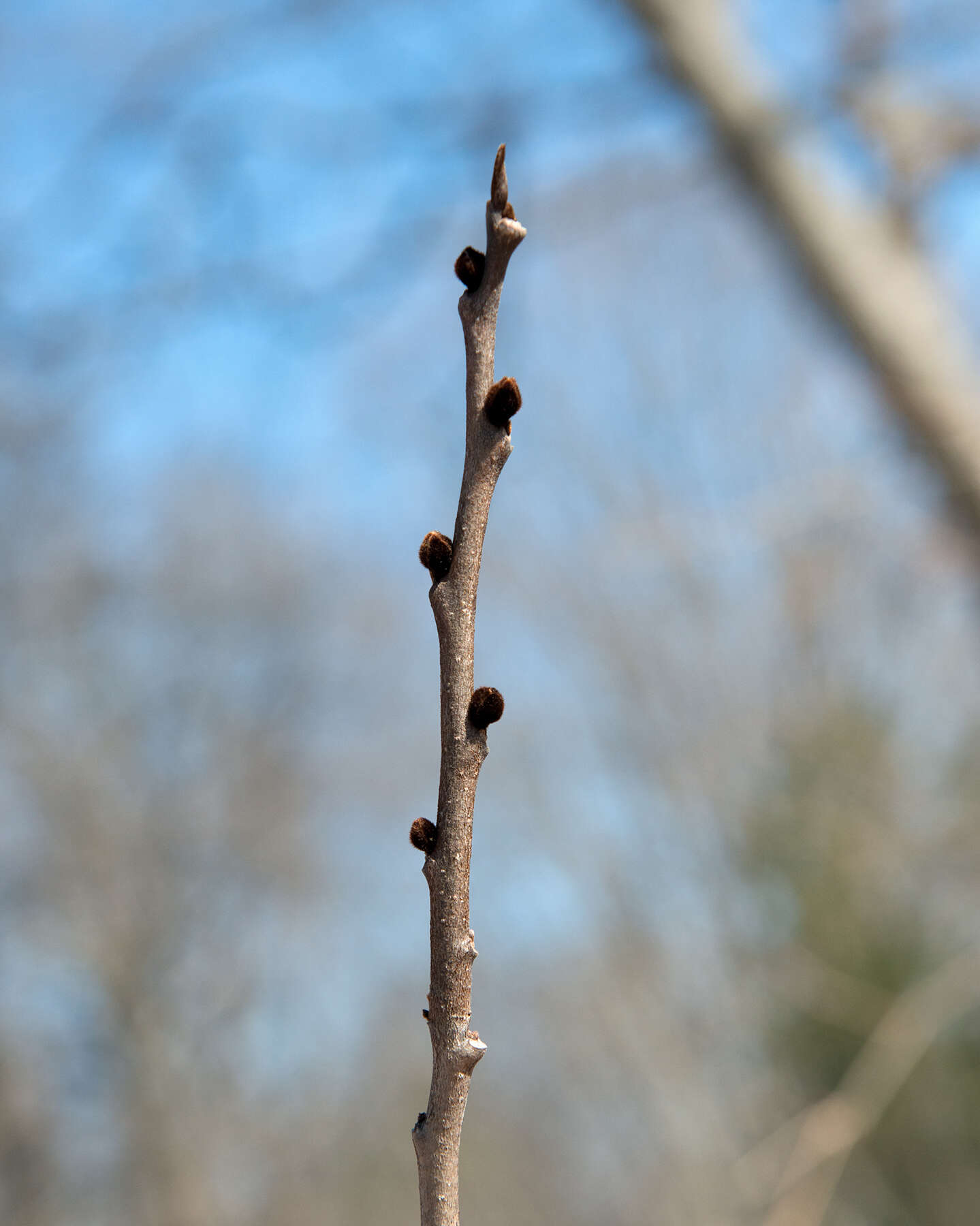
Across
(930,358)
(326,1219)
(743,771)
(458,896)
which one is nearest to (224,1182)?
(326,1219)

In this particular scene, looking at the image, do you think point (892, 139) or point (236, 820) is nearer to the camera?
point (892, 139)

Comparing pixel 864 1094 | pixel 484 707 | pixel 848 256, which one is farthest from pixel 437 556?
pixel 864 1094

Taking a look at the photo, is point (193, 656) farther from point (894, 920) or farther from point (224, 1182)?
point (894, 920)

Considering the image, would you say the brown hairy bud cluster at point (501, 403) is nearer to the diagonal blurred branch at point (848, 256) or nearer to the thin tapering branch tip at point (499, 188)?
the thin tapering branch tip at point (499, 188)

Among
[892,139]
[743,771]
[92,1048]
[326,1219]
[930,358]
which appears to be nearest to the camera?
[930,358]

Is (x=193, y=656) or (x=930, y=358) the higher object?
(x=193, y=656)

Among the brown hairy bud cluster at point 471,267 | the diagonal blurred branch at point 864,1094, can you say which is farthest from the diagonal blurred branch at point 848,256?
the brown hairy bud cluster at point 471,267

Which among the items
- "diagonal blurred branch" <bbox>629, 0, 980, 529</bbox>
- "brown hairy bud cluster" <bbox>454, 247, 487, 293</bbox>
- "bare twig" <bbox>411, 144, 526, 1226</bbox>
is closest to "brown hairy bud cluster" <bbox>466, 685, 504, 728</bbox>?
"bare twig" <bbox>411, 144, 526, 1226</bbox>
